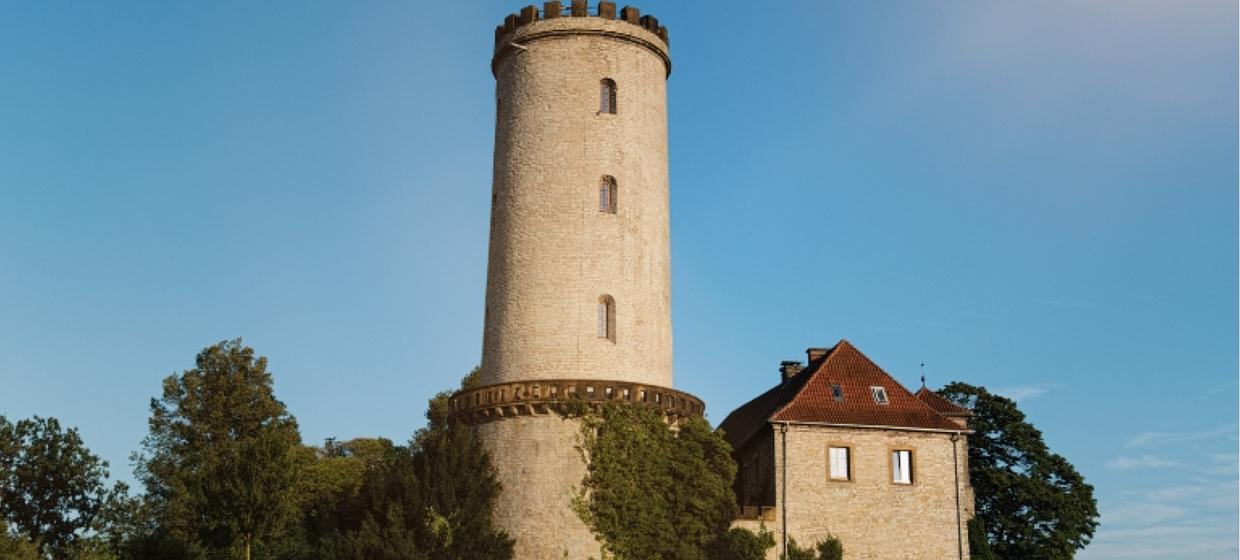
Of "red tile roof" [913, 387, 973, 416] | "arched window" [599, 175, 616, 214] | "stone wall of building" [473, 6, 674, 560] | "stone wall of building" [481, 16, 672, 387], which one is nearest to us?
"stone wall of building" [473, 6, 674, 560]

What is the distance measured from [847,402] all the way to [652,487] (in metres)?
9.12

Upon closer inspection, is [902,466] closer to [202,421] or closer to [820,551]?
[820,551]

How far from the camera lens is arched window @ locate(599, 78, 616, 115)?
4112cm

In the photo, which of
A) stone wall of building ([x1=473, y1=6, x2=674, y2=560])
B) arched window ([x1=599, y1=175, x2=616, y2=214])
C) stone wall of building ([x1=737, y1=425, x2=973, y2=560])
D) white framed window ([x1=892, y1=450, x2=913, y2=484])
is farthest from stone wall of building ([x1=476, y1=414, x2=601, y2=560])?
white framed window ([x1=892, y1=450, x2=913, y2=484])

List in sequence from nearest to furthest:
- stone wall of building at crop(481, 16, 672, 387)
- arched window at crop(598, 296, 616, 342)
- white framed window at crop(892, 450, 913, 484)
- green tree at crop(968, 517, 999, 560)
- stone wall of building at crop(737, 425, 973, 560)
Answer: stone wall of building at crop(481, 16, 672, 387), arched window at crop(598, 296, 616, 342), stone wall of building at crop(737, 425, 973, 560), white framed window at crop(892, 450, 913, 484), green tree at crop(968, 517, 999, 560)

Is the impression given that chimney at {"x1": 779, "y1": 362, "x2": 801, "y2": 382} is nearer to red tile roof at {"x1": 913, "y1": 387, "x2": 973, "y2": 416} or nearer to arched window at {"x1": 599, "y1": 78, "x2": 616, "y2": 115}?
red tile roof at {"x1": 913, "y1": 387, "x2": 973, "y2": 416}

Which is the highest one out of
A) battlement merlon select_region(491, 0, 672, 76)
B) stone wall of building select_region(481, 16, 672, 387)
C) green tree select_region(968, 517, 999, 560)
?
battlement merlon select_region(491, 0, 672, 76)

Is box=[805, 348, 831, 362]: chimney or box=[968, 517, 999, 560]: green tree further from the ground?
box=[805, 348, 831, 362]: chimney

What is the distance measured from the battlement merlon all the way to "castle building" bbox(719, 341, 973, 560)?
13.1 metres

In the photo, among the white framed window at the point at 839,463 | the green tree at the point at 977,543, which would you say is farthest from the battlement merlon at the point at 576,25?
the green tree at the point at 977,543

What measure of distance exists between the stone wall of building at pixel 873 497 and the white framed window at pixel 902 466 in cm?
15

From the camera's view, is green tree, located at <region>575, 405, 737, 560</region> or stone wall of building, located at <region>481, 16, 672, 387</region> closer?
green tree, located at <region>575, 405, 737, 560</region>

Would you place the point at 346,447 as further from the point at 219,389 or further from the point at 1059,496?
the point at 1059,496

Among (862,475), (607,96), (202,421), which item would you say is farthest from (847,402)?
Result: (202,421)
